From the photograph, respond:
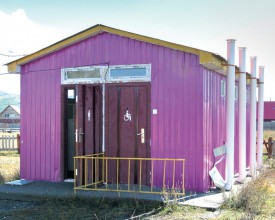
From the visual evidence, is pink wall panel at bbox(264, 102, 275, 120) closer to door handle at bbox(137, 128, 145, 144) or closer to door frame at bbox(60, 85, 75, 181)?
door frame at bbox(60, 85, 75, 181)

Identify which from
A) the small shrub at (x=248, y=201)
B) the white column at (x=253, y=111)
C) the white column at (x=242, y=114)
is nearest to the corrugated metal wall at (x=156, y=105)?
the white column at (x=242, y=114)

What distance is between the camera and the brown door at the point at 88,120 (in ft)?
34.2

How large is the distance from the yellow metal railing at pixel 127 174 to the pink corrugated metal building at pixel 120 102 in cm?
14

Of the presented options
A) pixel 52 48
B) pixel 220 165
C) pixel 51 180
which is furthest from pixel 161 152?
pixel 52 48

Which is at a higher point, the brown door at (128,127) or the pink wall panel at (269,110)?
the pink wall panel at (269,110)

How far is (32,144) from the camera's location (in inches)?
453

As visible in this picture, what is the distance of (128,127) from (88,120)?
978 millimetres

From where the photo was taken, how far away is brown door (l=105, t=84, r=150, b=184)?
403 inches

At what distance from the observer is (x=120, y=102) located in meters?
10.5

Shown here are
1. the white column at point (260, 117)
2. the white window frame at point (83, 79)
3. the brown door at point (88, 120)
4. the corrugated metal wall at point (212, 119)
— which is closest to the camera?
the corrugated metal wall at point (212, 119)

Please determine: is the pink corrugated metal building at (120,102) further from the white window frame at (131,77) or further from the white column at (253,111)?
the white column at (253,111)

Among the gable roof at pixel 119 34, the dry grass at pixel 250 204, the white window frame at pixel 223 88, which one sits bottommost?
the dry grass at pixel 250 204

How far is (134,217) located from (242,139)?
4592 millimetres

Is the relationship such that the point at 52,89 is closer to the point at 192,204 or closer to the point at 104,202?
the point at 104,202
